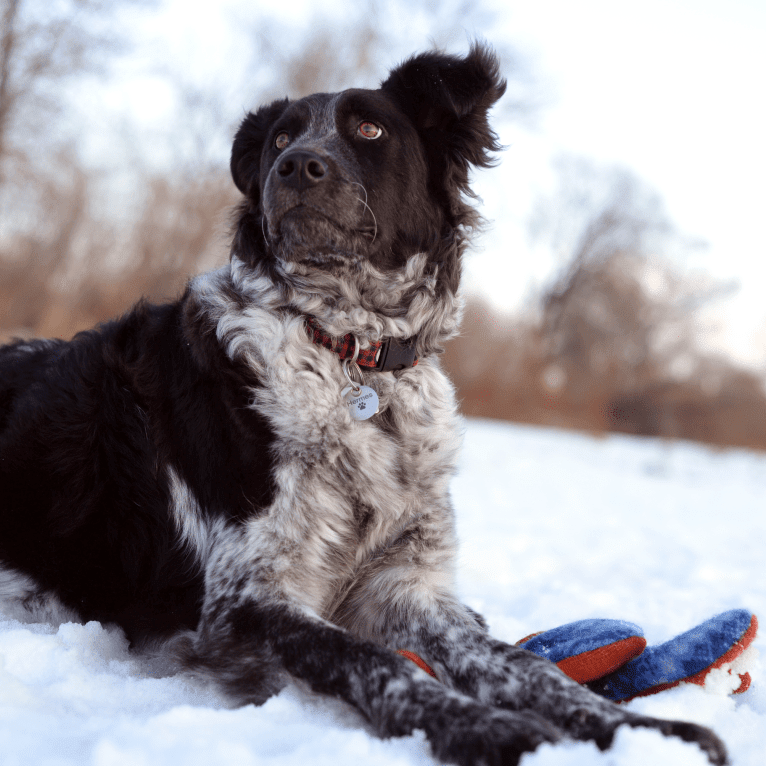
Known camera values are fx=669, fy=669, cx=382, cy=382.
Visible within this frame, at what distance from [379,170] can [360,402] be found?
98 centimetres

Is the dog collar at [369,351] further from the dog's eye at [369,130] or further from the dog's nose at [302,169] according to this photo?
the dog's eye at [369,130]

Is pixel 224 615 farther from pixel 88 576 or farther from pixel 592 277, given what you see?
pixel 592 277

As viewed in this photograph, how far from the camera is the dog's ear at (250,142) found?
10.4 ft

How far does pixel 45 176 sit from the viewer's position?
43.9 feet

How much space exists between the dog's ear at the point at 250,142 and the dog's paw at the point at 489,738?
2477 mm

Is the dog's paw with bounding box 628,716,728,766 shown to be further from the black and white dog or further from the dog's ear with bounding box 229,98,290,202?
the dog's ear with bounding box 229,98,290,202

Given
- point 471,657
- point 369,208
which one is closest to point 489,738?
point 471,657

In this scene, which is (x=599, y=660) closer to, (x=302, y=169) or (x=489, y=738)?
(x=489, y=738)

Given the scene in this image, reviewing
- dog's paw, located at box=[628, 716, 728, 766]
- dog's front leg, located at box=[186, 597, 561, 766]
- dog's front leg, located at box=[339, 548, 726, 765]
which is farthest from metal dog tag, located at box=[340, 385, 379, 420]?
dog's paw, located at box=[628, 716, 728, 766]

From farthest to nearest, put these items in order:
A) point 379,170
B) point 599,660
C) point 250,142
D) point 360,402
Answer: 1. point 250,142
2. point 379,170
3. point 360,402
4. point 599,660

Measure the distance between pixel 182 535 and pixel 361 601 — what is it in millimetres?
655

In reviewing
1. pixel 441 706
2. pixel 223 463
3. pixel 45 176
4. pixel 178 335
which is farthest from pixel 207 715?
pixel 45 176

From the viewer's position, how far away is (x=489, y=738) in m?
1.40

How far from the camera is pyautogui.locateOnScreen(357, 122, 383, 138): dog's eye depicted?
2740 millimetres
